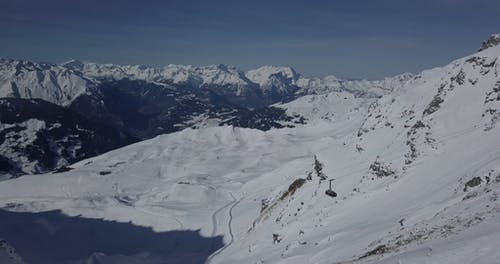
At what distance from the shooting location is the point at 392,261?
802 inches

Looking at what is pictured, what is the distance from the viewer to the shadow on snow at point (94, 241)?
259 ft

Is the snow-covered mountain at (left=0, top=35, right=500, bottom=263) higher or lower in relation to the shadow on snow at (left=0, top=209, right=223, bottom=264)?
higher

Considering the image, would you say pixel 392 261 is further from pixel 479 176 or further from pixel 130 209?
pixel 130 209

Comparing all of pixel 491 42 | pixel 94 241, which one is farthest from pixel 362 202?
pixel 94 241

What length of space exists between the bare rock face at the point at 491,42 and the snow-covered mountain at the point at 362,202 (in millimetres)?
5927

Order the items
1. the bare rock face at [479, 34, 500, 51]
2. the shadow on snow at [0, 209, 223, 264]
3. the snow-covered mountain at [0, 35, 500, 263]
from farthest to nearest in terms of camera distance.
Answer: the shadow on snow at [0, 209, 223, 264]
the bare rock face at [479, 34, 500, 51]
the snow-covered mountain at [0, 35, 500, 263]

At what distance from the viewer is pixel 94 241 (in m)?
89.4

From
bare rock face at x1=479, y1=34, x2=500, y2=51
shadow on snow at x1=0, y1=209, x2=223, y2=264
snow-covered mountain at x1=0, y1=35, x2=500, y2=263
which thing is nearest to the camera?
snow-covered mountain at x1=0, y1=35, x2=500, y2=263

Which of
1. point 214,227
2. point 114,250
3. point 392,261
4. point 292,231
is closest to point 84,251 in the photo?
point 114,250

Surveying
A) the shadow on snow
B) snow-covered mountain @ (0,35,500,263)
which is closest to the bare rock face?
snow-covered mountain @ (0,35,500,263)

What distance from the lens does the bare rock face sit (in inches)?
2556

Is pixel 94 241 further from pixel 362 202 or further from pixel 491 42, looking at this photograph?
pixel 491 42

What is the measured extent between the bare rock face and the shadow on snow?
49.3 metres

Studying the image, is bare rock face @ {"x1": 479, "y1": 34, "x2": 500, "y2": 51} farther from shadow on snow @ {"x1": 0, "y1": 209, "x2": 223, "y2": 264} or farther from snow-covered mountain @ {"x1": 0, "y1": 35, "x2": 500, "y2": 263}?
shadow on snow @ {"x1": 0, "y1": 209, "x2": 223, "y2": 264}
